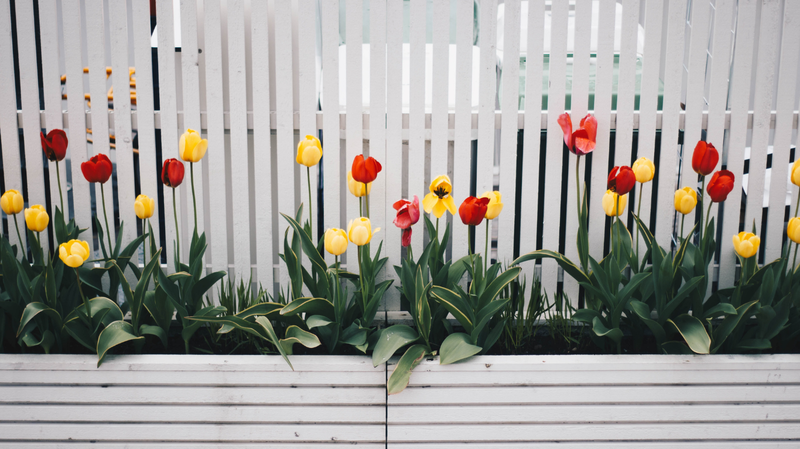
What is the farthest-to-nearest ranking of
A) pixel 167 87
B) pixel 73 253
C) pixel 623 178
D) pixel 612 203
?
1. pixel 167 87
2. pixel 612 203
3. pixel 623 178
4. pixel 73 253

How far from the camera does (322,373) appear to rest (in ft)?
4.72

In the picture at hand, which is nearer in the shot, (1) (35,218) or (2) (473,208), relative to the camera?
(2) (473,208)

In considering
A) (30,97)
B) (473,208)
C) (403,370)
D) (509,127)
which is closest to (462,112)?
(509,127)

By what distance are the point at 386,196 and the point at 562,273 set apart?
2.37ft

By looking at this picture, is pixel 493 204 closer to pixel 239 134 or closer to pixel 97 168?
pixel 239 134

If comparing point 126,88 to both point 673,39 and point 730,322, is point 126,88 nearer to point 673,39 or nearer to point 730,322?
point 673,39

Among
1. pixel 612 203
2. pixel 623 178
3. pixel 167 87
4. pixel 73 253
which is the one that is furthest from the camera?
pixel 167 87

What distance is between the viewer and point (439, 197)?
1464 millimetres

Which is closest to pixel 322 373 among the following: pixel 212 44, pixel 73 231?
pixel 73 231

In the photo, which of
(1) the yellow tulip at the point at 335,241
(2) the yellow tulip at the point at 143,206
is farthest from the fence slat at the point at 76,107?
(1) the yellow tulip at the point at 335,241

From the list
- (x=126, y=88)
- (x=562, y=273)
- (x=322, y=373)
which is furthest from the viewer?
(x=562, y=273)

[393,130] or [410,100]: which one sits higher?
[410,100]

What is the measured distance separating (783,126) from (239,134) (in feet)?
6.21

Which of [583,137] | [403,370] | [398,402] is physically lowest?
[398,402]
